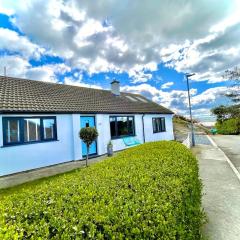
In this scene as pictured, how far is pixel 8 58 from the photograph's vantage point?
17.4 meters

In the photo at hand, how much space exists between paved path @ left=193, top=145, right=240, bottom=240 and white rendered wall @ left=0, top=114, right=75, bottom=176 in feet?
25.7

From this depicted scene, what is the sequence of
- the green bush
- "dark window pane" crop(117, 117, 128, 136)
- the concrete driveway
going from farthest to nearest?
the green bush
"dark window pane" crop(117, 117, 128, 136)
the concrete driveway

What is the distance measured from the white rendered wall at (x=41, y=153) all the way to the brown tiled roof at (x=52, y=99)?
1.10 m

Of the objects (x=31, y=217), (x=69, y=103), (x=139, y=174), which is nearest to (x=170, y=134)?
(x=69, y=103)

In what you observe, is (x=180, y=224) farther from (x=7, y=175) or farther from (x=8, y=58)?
(x=8, y=58)

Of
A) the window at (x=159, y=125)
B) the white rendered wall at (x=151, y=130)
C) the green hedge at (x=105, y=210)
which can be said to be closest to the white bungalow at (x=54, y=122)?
the white rendered wall at (x=151, y=130)

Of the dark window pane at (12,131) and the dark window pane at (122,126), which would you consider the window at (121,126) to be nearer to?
the dark window pane at (122,126)

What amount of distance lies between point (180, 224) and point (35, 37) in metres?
14.0

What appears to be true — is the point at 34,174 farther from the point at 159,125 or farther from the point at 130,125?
the point at 159,125

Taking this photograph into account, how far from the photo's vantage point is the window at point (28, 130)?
35.7 ft

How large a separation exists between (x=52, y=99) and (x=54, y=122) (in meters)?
2.01

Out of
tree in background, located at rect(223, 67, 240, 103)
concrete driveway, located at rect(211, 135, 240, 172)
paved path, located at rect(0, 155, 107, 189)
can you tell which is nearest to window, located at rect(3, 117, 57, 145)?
paved path, located at rect(0, 155, 107, 189)

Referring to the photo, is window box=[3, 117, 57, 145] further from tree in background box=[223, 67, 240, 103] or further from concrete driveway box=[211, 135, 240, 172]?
tree in background box=[223, 67, 240, 103]

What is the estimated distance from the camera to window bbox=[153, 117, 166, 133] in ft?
73.8
